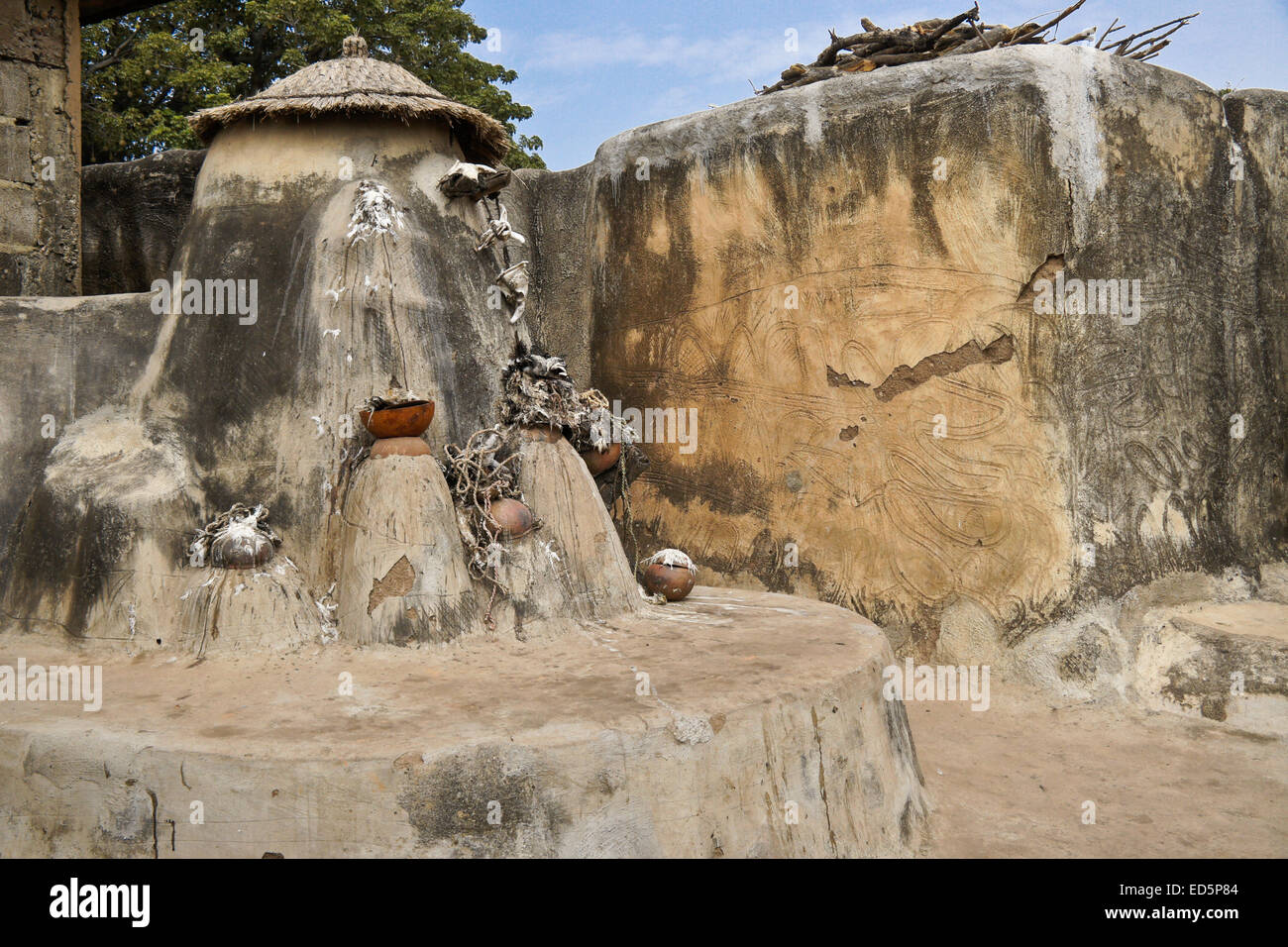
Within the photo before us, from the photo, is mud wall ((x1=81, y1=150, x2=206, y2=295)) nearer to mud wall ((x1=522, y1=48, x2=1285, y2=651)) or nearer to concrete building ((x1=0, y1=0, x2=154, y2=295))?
concrete building ((x1=0, y1=0, x2=154, y2=295))

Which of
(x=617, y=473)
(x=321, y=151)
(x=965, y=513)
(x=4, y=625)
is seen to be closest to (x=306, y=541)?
(x=4, y=625)

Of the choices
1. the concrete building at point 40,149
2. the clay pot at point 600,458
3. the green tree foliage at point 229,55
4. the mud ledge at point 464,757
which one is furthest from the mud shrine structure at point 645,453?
the green tree foliage at point 229,55

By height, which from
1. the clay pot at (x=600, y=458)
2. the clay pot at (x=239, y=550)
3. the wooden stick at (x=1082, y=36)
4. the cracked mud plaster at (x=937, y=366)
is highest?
the wooden stick at (x=1082, y=36)

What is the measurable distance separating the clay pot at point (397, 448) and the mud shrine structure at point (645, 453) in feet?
0.08

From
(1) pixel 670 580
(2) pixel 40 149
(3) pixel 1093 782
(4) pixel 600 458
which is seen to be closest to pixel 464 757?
(1) pixel 670 580

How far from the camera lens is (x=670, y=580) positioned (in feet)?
15.7

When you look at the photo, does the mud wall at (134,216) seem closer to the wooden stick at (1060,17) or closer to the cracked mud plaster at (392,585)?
the cracked mud plaster at (392,585)

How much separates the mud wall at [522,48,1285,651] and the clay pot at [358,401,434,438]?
97.3 inches

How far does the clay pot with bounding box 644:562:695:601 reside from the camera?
15.7 ft

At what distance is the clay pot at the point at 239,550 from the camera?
389cm

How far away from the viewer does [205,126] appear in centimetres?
459

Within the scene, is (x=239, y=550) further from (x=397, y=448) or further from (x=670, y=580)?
(x=670, y=580)

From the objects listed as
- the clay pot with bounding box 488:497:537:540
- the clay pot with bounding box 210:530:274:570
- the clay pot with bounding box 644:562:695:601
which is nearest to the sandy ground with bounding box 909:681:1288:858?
the clay pot with bounding box 644:562:695:601

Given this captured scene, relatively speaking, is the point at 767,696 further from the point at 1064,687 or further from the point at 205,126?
the point at 205,126
